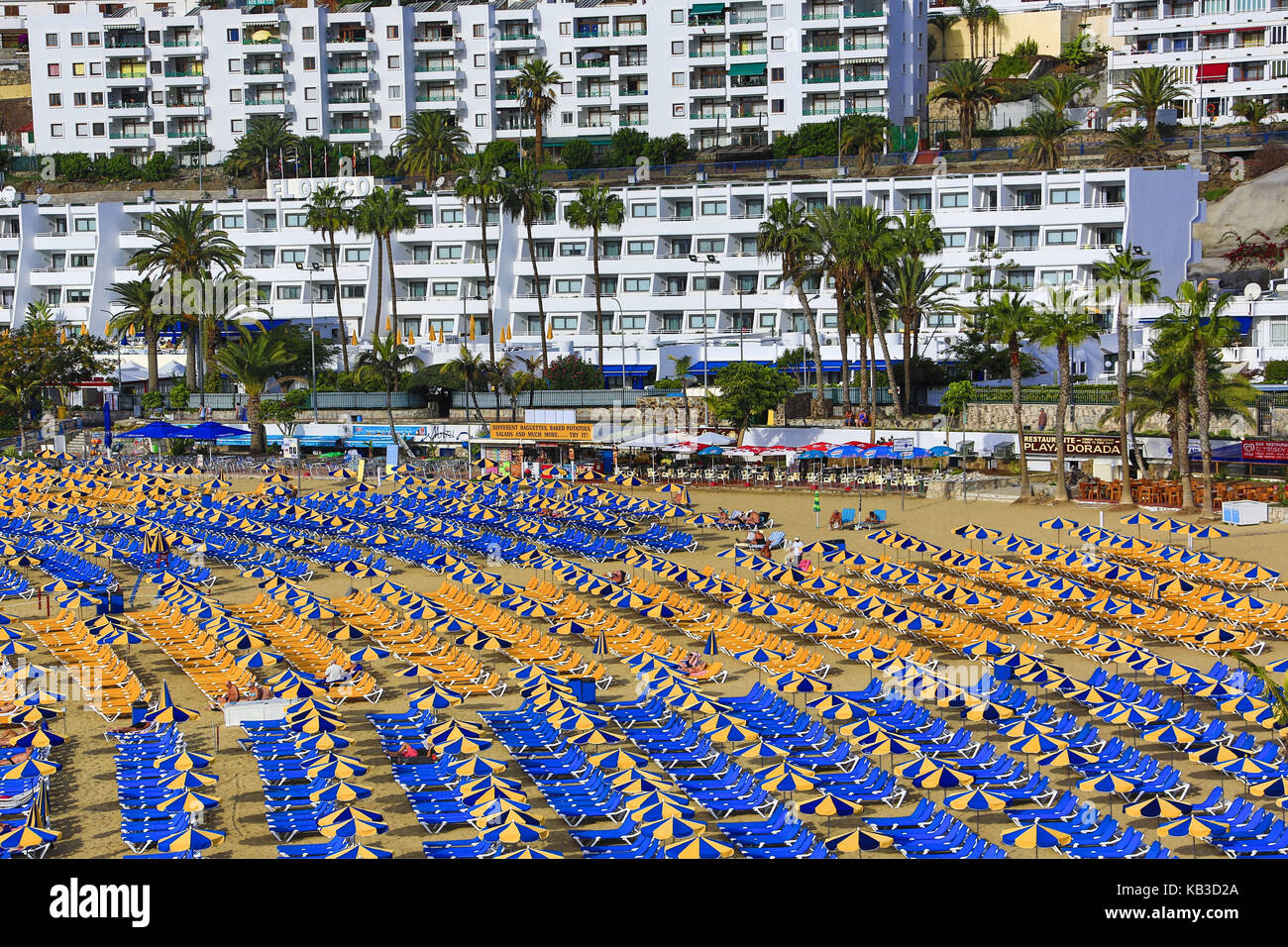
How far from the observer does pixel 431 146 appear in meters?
99.3

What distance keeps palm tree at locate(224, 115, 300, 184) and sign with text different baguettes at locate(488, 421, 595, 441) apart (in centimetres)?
4285

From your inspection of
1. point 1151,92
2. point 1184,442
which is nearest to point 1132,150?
point 1151,92

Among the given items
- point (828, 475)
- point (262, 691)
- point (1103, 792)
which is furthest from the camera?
point (828, 475)

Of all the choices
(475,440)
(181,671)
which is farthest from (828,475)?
(181,671)

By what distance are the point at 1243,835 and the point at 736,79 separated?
91.5 m

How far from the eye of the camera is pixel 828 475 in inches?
2554

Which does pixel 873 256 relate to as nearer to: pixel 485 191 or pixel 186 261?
pixel 485 191

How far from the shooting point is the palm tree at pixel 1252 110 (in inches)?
3907

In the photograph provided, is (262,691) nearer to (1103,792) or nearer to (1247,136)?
(1103,792)

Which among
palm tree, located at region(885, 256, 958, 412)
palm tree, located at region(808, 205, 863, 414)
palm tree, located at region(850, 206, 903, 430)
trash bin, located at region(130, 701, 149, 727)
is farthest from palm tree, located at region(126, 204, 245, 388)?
trash bin, located at region(130, 701, 149, 727)

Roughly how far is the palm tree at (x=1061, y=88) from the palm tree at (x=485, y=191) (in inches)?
1434

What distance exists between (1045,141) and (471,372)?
39.4 m

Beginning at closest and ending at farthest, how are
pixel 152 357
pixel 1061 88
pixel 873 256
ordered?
pixel 873 256
pixel 152 357
pixel 1061 88
